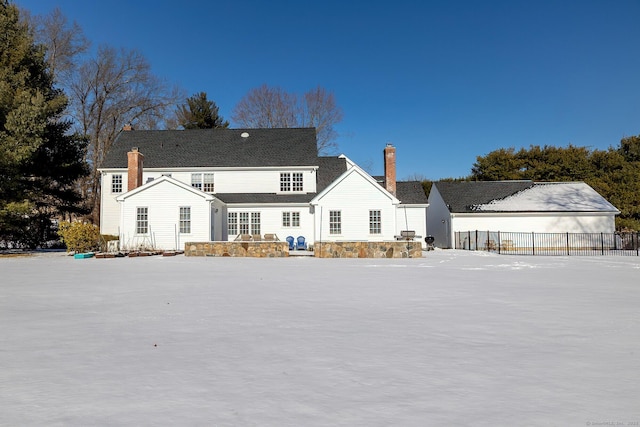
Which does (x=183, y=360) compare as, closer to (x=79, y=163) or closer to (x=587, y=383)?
(x=587, y=383)

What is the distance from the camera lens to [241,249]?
2325cm

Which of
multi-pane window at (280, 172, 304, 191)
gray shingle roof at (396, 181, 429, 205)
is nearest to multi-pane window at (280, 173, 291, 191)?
multi-pane window at (280, 172, 304, 191)

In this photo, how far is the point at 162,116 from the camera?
4872 cm

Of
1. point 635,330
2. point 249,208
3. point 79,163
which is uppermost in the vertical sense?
point 79,163

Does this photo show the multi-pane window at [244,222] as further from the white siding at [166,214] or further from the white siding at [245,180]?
the white siding at [166,214]

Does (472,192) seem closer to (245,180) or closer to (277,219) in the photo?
(277,219)

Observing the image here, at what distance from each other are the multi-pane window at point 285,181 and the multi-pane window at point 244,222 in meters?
3.42

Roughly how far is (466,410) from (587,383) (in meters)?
1.44

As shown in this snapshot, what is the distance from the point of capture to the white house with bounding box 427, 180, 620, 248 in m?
33.8

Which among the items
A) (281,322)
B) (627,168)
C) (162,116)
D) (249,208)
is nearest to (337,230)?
(249,208)

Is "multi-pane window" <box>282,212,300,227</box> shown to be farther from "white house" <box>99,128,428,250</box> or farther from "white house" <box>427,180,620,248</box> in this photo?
"white house" <box>427,180,620,248</box>

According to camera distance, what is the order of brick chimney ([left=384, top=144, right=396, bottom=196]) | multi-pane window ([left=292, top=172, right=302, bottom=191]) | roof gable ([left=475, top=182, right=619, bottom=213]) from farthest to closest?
multi-pane window ([left=292, top=172, right=302, bottom=191])
roof gable ([left=475, top=182, right=619, bottom=213])
brick chimney ([left=384, top=144, right=396, bottom=196])

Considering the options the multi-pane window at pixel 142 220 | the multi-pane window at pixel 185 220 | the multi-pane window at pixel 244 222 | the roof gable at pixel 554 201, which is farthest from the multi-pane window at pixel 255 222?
the roof gable at pixel 554 201

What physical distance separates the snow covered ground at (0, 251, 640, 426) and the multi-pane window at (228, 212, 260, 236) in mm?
21830
